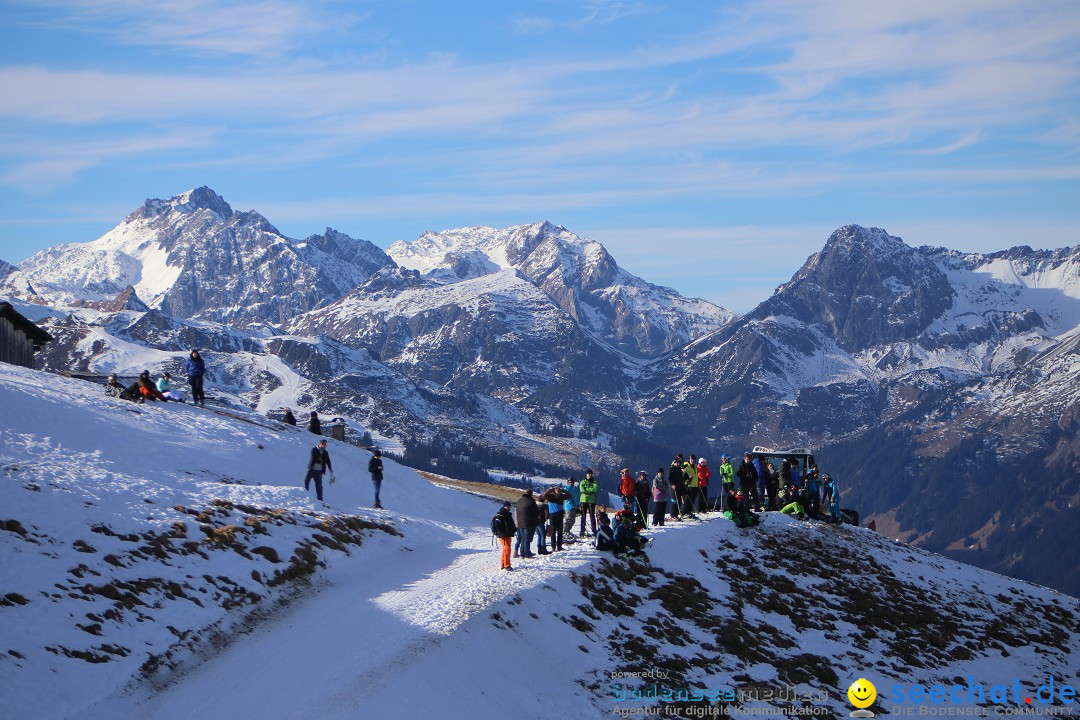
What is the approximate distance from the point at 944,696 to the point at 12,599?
26204 mm

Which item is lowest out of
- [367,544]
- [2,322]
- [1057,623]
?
[1057,623]

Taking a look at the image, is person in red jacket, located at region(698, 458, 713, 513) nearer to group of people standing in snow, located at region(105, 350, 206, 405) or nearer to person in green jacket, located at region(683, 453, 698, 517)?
person in green jacket, located at region(683, 453, 698, 517)

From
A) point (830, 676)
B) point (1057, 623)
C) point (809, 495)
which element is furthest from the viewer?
point (809, 495)

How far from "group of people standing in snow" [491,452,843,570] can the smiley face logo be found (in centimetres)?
900

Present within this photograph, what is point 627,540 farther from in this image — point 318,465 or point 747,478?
point 318,465

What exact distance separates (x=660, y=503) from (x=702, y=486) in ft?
17.7

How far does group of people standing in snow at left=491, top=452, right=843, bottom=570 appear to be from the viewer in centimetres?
3522

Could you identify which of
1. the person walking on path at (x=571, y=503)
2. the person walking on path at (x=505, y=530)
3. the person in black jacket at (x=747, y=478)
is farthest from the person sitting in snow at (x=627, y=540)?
the person in black jacket at (x=747, y=478)

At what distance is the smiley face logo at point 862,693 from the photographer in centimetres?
2984

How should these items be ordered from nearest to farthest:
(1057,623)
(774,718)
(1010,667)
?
(774,718)
(1010,667)
(1057,623)

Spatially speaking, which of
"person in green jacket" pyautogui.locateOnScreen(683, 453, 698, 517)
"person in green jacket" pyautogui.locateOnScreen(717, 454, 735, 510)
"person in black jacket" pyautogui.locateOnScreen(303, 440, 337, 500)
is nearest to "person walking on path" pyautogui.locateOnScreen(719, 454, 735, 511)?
"person in green jacket" pyautogui.locateOnScreen(717, 454, 735, 510)

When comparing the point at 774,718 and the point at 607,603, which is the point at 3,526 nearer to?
the point at 607,603

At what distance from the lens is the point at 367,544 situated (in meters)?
38.5

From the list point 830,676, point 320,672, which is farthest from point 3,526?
point 830,676
